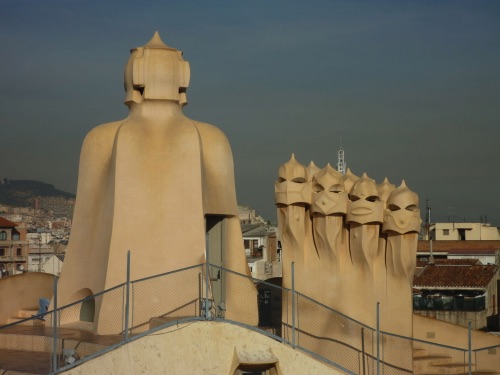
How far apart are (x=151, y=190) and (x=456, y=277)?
2263 centimetres

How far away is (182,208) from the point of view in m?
25.1

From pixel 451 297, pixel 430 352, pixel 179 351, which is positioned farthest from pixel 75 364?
pixel 451 297

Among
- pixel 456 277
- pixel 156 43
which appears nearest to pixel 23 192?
pixel 456 277

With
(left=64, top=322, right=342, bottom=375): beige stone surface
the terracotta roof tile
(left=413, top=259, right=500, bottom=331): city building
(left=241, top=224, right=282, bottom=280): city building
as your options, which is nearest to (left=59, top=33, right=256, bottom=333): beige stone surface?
(left=64, top=322, right=342, bottom=375): beige stone surface

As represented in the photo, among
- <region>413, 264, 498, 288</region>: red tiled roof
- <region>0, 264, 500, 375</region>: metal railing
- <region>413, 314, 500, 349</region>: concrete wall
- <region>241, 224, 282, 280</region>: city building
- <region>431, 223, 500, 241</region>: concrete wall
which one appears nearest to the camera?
<region>0, 264, 500, 375</region>: metal railing

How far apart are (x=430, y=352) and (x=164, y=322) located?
344 inches

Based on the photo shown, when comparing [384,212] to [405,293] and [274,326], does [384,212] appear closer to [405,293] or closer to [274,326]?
[405,293]

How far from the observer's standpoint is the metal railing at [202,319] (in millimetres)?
22000

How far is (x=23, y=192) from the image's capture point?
16038 centimetres

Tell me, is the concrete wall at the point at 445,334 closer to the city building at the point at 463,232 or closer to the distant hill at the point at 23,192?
the city building at the point at 463,232

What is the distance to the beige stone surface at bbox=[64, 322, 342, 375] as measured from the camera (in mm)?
19969

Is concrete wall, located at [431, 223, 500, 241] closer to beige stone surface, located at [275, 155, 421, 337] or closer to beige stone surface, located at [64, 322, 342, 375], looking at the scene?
beige stone surface, located at [275, 155, 421, 337]

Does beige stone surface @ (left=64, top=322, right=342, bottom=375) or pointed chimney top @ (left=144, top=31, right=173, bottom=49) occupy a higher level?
pointed chimney top @ (left=144, top=31, right=173, bottom=49)

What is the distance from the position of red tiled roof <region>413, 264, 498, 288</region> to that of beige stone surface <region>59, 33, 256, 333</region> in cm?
1853
